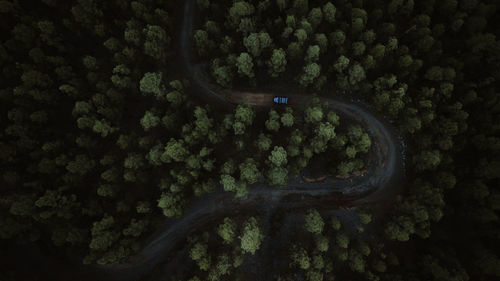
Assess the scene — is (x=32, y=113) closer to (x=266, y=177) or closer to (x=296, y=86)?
(x=266, y=177)

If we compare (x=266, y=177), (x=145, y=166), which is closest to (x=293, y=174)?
(x=266, y=177)

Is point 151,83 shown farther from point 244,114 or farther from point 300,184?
point 300,184

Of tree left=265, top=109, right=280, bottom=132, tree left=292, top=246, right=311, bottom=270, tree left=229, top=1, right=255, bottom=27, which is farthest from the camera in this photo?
tree left=265, top=109, right=280, bottom=132

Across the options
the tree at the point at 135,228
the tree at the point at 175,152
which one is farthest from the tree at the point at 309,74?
the tree at the point at 135,228

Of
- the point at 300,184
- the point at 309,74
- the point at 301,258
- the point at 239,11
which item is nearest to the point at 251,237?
the point at 301,258

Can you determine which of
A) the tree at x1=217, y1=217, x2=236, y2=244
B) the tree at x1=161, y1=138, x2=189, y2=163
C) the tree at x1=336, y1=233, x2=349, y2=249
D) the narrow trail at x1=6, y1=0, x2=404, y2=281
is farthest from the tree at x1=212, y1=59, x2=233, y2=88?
the tree at x1=336, y1=233, x2=349, y2=249

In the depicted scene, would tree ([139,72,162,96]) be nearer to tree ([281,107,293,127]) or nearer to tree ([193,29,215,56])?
tree ([193,29,215,56])

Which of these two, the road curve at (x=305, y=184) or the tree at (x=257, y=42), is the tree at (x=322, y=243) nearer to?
the road curve at (x=305, y=184)
